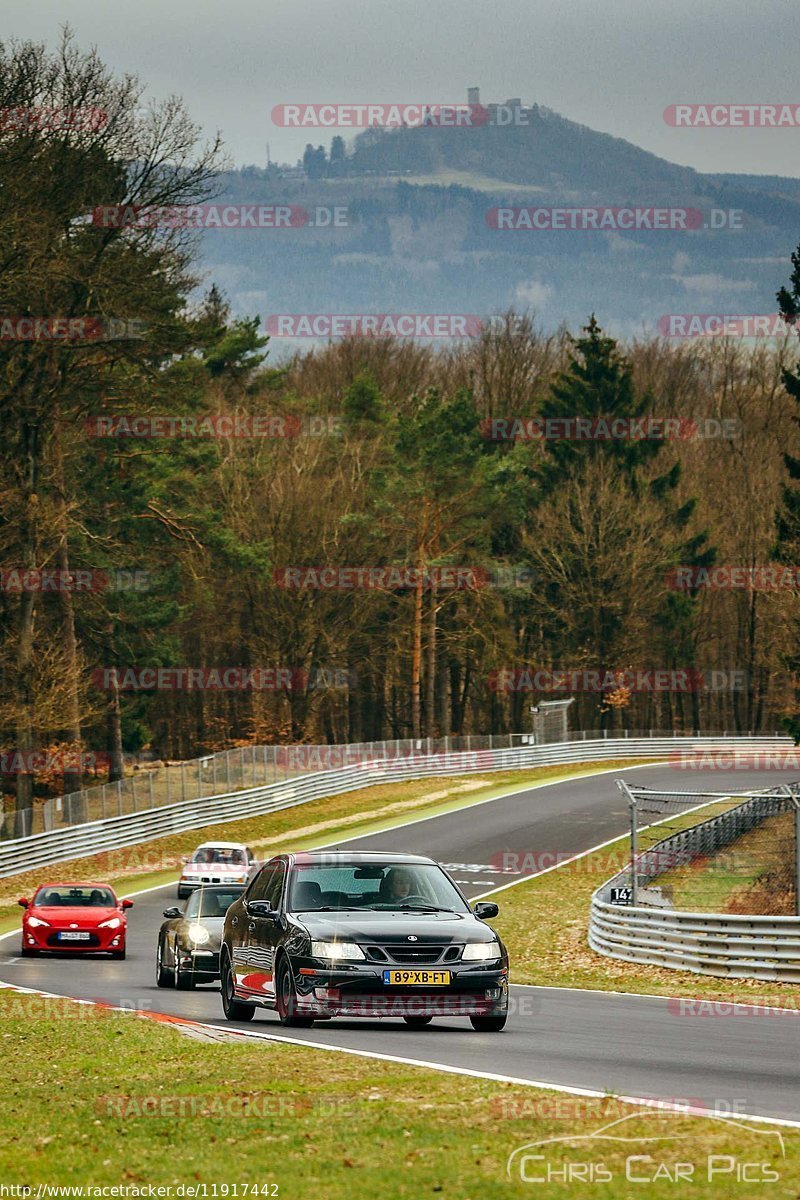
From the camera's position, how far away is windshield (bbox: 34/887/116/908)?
94.3 ft

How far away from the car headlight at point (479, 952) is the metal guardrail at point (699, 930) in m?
7.92

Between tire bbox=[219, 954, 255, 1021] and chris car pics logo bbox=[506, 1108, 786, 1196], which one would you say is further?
tire bbox=[219, 954, 255, 1021]

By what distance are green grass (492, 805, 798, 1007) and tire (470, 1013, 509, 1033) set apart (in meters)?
4.84

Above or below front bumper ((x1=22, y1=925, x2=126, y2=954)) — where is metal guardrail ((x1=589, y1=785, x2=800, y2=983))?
above

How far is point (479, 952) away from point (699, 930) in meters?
9.87

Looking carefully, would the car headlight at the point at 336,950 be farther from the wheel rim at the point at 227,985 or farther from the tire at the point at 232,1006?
the wheel rim at the point at 227,985

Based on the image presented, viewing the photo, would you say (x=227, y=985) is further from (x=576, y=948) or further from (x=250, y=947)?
(x=576, y=948)

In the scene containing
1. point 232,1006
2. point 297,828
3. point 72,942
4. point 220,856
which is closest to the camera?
point 232,1006

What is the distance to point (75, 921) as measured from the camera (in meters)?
27.9

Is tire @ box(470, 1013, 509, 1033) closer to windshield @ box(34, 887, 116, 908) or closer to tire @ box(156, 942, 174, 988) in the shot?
tire @ box(156, 942, 174, 988)

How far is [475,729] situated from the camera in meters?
101

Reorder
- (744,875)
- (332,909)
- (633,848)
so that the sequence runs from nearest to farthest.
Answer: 1. (332,909)
2. (633,848)
3. (744,875)

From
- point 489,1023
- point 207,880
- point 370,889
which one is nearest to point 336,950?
point 370,889

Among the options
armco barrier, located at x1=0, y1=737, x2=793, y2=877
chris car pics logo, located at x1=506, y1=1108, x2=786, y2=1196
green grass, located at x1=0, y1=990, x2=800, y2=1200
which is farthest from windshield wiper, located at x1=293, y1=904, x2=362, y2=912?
armco barrier, located at x1=0, y1=737, x2=793, y2=877
